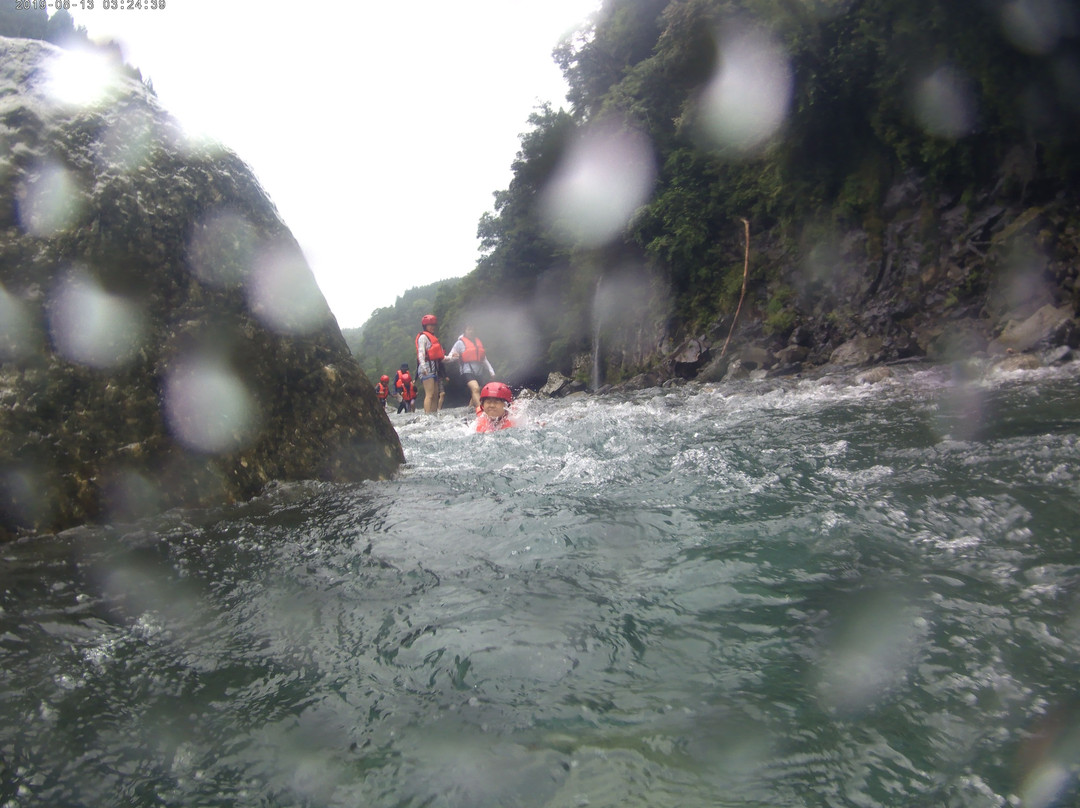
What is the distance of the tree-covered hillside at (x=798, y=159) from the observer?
10547mm

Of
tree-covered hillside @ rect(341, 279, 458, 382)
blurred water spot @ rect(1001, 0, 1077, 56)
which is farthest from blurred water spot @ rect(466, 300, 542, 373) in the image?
tree-covered hillside @ rect(341, 279, 458, 382)

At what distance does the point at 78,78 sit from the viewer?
13.3 feet

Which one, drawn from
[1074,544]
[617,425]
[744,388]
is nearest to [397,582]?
[1074,544]

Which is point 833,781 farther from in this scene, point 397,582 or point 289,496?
point 289,496

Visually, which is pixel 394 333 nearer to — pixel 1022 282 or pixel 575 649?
pixel 1022 282

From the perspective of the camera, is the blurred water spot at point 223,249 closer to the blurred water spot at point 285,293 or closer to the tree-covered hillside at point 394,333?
the blurred water spot at point 285,293

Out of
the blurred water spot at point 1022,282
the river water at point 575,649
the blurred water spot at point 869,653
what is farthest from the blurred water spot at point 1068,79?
the blurred water spot at point 869,653

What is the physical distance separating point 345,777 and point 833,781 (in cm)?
110

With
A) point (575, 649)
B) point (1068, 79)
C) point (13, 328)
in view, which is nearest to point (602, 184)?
point (1068, 79)

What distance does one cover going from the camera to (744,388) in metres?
11.6

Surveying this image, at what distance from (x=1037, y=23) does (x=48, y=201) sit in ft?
43.3

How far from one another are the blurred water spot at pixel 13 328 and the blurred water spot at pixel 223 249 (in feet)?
3.18

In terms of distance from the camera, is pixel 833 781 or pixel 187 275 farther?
pixel 187 275

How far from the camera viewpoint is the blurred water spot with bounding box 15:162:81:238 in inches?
138
